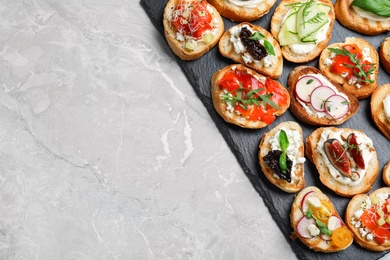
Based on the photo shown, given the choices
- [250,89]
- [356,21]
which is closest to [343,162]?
[250,89]

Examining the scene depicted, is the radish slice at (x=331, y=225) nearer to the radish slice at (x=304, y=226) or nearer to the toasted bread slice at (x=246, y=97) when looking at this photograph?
the radish slice at (x=304, y=226)

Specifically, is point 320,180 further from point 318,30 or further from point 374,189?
point 318,30

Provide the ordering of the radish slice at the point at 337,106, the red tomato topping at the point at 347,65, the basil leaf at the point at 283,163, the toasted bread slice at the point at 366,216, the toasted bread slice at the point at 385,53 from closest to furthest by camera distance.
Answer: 1. the basil leaf at the point at 283,163
2. the toasted bread slice at the point at 366,216
3. the radish slice at the point at 337,106
4. the red tomato topping at the point at 347,65
5. the toasted bread slice at the point at 385,53

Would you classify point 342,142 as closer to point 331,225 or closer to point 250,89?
point 331,225

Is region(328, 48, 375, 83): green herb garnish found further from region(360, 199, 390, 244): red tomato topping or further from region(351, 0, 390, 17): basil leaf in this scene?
region(360, 199, 390, 244): red tomato topping

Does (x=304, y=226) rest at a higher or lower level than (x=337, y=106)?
lower

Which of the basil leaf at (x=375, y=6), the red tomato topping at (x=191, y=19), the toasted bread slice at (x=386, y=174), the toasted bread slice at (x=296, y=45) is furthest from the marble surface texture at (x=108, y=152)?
the basil leaf at (x=375, y=6)
